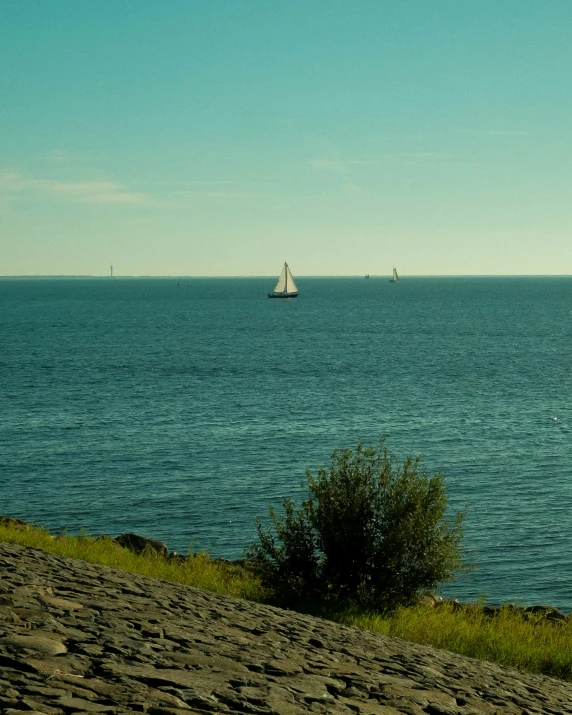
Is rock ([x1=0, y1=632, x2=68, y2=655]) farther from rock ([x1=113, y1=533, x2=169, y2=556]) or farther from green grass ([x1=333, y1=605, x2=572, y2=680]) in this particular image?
rock ([x1=113, y1=533, x2=169, y2=556])

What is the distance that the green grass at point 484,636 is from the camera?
640 inches

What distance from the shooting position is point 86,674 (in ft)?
29.1

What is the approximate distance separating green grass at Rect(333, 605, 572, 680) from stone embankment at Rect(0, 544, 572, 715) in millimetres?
1365

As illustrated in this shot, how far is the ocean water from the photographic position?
42156 mm

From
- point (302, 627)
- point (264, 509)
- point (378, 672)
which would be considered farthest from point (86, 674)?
point (264, 509)

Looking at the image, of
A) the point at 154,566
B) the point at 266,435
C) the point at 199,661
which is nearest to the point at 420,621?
the point at 154,566

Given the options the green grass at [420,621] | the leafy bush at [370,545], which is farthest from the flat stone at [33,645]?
the leafy bush at [370,545]

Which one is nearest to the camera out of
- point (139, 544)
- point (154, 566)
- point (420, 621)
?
point (420, 621)

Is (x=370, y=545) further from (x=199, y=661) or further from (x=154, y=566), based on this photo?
(x=199, y=661)

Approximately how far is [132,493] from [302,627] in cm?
3411

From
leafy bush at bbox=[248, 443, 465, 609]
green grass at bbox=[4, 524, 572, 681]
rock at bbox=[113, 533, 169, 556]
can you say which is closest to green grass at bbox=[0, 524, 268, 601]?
green grass at bbox=[4, 524, 572, 681]

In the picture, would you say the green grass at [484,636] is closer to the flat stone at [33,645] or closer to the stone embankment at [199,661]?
the stone embankment at [199,661]

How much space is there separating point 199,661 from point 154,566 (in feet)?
35.7

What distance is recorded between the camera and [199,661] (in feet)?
34.0
